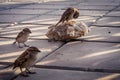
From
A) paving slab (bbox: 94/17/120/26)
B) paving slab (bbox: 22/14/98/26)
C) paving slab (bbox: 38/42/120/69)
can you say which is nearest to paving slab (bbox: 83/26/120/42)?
paving slab (bbox: 38/42/120/69)

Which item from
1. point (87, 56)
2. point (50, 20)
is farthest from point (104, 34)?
point (50, 20)

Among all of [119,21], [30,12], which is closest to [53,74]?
[119,21]

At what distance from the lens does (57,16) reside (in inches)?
494

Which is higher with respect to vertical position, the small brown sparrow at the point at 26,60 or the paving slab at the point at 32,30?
the small brown sparrow at the point at 26,60

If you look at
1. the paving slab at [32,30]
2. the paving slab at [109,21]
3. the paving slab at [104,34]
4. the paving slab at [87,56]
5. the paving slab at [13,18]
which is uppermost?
the paving slab at [13,18]

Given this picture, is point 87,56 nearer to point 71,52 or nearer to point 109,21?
point 71,52

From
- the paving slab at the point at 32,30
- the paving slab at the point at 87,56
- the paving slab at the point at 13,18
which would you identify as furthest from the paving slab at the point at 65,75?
the paving slab at the point at 13,18

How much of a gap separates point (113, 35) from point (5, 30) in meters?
3.24

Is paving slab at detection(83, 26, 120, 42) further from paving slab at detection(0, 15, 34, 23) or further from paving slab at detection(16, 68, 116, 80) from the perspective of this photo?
paving slab at detection(0, 15, 34, 23)

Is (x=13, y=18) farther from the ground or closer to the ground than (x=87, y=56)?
farther from the ground

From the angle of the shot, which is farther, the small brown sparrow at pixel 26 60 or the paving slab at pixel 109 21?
the paving slab at pixel 109 21

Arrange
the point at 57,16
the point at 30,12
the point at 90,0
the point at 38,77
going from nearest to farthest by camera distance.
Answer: the point at 38,77 < the point at 57,16 < the point at 30,12 < the point at 90,0

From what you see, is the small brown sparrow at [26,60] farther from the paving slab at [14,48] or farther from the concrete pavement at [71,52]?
the paving slab at [14,48]

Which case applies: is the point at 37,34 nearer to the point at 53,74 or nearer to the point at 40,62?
the point at 40,62
